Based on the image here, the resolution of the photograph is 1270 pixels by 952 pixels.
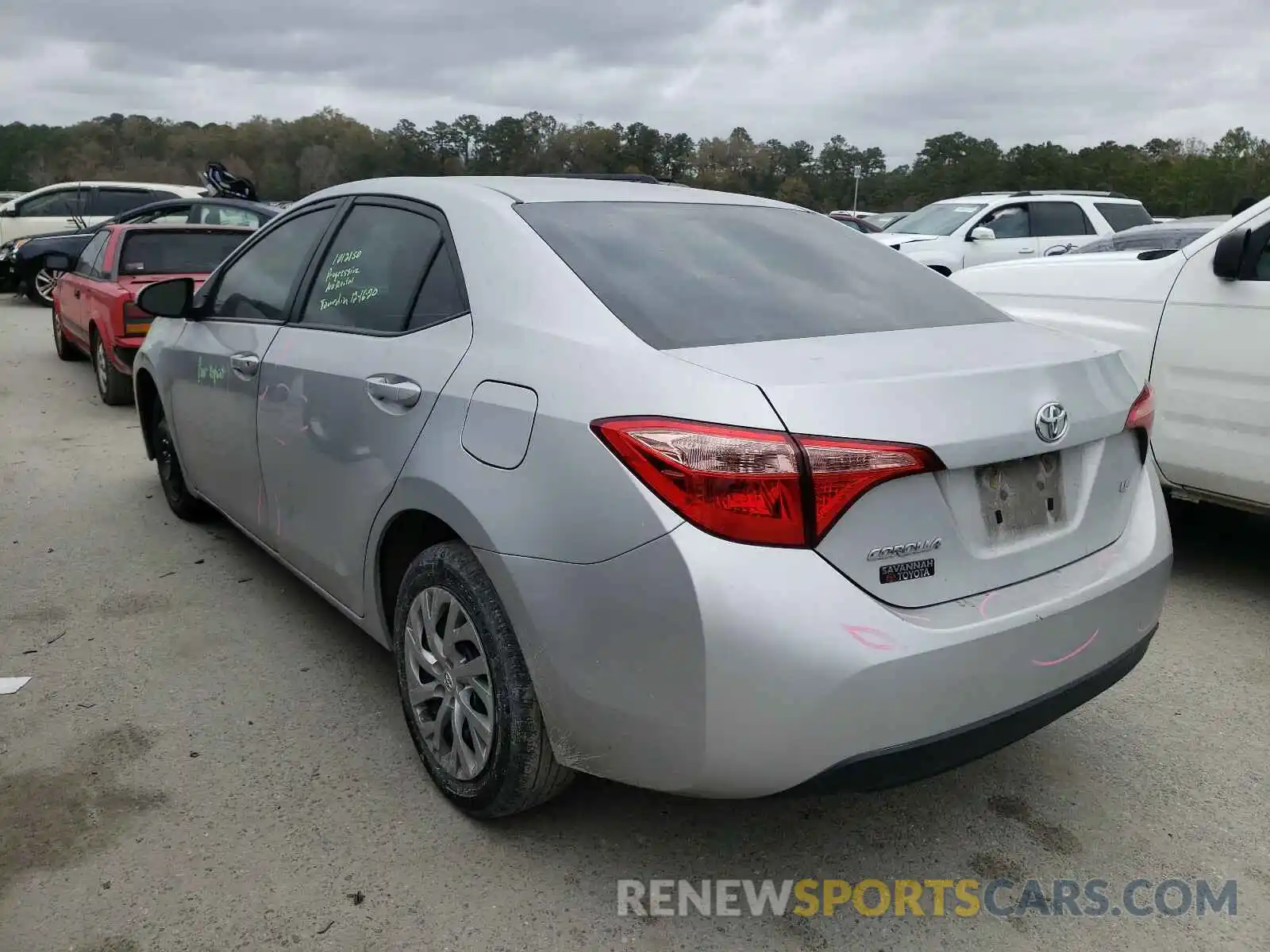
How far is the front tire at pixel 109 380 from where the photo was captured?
804 centimetres

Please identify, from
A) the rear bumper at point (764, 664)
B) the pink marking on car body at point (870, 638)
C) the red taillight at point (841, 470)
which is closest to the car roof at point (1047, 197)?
the rear bumper at point (764, 664)

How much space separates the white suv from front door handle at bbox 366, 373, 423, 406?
35.5 ft

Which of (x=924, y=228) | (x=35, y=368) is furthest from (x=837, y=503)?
(x=924, y=228)

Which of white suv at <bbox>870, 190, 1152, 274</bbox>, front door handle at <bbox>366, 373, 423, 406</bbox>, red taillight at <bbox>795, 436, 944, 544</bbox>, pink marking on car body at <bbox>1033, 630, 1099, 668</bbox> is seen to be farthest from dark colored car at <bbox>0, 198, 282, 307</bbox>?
pink marking on car body at <bbox>1033, 630, 1099, 668</bbox>

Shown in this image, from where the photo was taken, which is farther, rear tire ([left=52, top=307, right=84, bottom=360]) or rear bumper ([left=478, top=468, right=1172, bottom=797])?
rear tire ([left=52, top=307, right=84, bottom=360])

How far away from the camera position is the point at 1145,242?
720 centimetres

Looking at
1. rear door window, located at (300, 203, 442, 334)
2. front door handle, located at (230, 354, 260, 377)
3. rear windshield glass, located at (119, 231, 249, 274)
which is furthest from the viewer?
rear windshield glass, located at (119, 231, 249, 274)

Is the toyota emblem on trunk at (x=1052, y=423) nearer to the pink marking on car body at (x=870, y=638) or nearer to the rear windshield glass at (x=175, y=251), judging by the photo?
the pink marking on car body at (x=870, y=638)

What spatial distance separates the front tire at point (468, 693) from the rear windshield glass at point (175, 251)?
6.78m

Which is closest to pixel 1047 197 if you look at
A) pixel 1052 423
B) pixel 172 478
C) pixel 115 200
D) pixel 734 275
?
pixel 172 478

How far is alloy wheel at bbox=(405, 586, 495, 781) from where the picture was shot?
245 cm

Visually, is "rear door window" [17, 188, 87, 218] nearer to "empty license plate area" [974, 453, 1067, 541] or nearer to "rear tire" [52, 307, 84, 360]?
"rear tire" [52, 307, 84, 360]

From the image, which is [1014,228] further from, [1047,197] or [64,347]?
[64,347]

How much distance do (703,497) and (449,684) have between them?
3.32ft
